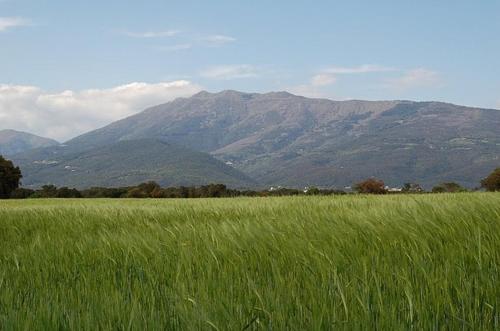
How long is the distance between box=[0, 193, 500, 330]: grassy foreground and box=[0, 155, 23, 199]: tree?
70185 mm

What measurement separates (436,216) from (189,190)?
2211 inches

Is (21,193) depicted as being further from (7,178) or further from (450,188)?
(450,188)

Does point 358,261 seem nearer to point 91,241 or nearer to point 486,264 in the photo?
point 486,264

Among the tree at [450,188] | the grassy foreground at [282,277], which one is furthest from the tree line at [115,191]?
the grassy foreground at [282,277]

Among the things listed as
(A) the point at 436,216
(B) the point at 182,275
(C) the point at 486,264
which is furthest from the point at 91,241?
(C) the point at 486,264

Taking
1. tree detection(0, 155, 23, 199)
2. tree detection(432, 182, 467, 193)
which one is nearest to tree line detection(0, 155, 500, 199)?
tree detection(0, 155, 23, 199)

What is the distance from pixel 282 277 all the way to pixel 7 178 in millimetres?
75494

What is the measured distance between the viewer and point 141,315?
2.36 meters

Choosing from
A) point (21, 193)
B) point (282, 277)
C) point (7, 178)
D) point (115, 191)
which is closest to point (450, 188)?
point (282, 277)

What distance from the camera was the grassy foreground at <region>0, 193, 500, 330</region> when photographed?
2232 mm

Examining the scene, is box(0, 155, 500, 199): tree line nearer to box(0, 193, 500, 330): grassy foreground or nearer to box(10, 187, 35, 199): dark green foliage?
box(10, 187, 35, 199): dark green foliage

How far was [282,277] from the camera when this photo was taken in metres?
3.21

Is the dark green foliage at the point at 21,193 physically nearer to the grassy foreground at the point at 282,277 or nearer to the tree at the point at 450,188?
the tree at the point at 450,188

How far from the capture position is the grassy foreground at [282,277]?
223 cm
